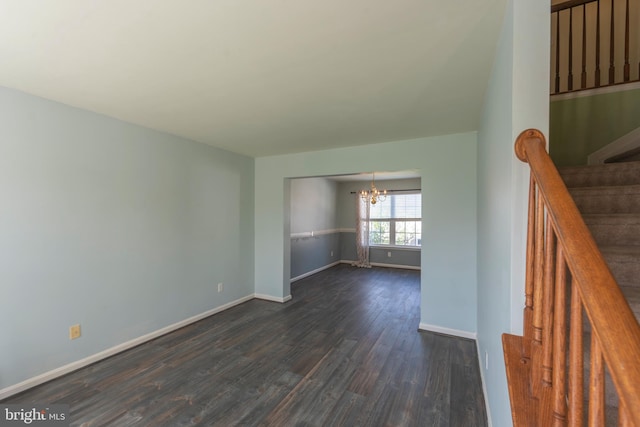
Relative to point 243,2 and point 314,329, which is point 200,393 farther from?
point 243,2

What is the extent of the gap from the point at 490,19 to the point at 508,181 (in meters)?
0.86

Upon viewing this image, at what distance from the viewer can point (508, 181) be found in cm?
129

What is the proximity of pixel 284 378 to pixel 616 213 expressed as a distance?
263 cm

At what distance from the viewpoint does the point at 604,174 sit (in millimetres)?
1864

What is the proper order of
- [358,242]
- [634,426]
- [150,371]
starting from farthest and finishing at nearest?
1. [358,242]
2. [150,371]
3. [634,426]

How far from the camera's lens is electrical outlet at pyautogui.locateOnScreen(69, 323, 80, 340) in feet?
8.38

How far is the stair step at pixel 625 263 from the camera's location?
124cm

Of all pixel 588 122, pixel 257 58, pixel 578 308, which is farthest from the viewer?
pixel 588 122

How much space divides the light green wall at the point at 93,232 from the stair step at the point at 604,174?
3848mm

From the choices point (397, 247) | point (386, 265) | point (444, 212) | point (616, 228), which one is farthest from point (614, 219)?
point (386, 265)

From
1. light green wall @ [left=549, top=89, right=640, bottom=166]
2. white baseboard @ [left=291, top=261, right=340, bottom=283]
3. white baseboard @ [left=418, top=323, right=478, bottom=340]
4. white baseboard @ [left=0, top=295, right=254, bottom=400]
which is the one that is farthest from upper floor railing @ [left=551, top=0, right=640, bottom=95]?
white baseboard @ [left=291, top=261, right=340, bottom=283]

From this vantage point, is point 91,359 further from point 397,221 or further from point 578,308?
point 397,221

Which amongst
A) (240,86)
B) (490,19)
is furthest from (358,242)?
(490,19)

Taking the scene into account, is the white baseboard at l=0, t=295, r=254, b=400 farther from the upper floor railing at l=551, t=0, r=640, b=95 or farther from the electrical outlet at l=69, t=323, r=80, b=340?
the upper floor railing at l=551, t=0, r=640, b=95
